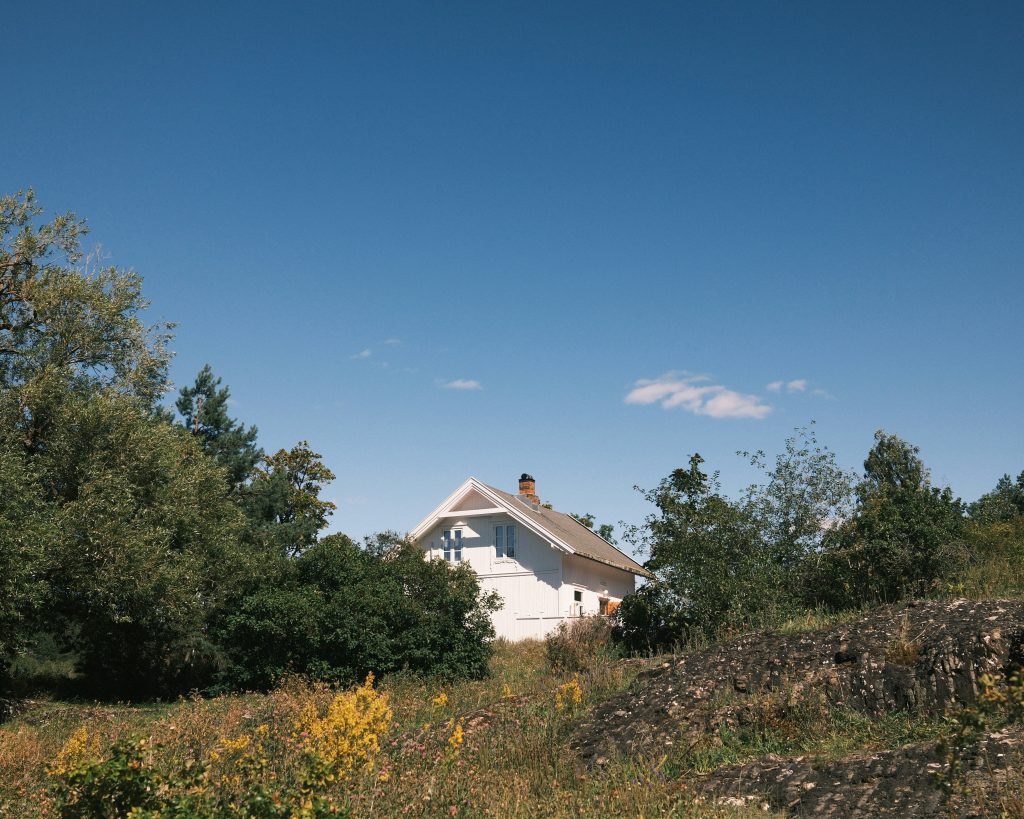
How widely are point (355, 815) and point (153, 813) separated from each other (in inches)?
59.2

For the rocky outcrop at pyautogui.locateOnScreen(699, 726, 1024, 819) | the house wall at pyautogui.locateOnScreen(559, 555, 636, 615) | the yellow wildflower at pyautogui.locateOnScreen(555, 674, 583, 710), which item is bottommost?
the rocky outcrop at pyautogui.locateOnScreen(699, 726, 1024, 819)

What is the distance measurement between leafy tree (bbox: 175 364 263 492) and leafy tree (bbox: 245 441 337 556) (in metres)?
0.98

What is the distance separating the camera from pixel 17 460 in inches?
698

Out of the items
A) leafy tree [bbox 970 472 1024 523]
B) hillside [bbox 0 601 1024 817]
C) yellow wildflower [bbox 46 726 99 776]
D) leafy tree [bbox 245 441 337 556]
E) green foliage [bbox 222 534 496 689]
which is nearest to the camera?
yellow wildflower [bbox 46 726 99 776]

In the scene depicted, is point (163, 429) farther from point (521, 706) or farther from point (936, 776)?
point (936, 776)

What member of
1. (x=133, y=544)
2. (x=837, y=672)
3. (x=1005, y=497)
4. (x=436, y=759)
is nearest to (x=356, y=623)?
(x=133, y=544)

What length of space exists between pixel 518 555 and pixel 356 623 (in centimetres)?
1307

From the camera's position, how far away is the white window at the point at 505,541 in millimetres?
32969

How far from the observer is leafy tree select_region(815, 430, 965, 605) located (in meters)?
17.4

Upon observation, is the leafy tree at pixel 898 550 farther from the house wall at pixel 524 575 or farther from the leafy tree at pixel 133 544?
the leafy tree at pixel 133 544

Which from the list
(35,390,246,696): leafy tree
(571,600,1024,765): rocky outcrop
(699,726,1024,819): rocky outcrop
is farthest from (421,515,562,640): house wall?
(699,726,1024,819): rocky outcrop

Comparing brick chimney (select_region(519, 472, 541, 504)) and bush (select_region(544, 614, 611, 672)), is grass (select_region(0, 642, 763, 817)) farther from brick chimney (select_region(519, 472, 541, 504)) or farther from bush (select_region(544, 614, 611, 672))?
brick chimney (select_region(519, 472, 541, 504))

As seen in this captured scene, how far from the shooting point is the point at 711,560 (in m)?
19.1

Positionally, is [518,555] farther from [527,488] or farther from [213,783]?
[213,783]
